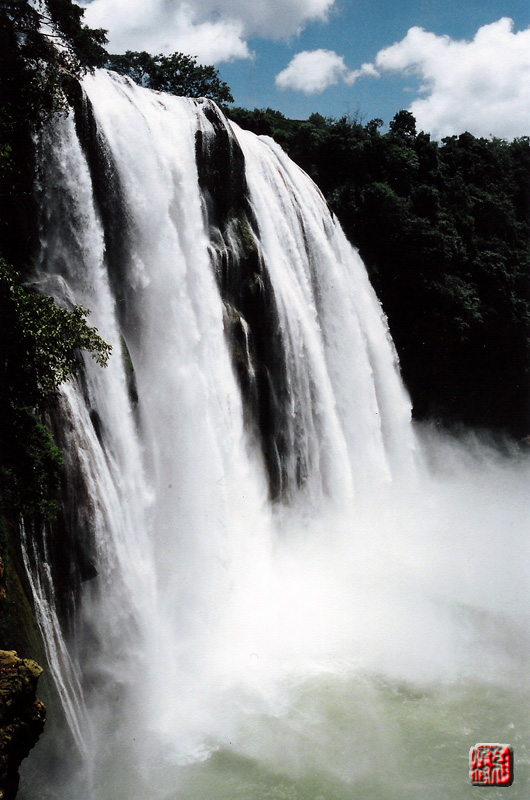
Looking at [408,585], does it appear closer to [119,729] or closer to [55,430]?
[119,729]

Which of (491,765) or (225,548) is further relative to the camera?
(225,548)

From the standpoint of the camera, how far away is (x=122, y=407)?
9.39m

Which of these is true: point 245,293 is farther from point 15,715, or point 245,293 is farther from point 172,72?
point 172,72

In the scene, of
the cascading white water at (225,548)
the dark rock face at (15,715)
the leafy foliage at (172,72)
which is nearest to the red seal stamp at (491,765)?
the cascading white water at (225,548)

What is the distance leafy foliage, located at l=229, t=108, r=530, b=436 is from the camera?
2256 centimetres

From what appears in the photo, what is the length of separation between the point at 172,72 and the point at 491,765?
29774 millimetres

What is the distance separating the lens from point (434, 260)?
23.1 meters

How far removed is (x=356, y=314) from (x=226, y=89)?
16.7 meters

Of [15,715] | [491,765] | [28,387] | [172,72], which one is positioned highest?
[172,72]

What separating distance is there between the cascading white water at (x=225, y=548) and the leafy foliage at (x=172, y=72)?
14.9 m

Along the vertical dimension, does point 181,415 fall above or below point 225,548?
above

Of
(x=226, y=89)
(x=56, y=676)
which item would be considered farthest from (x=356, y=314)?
(x=226, y=89)

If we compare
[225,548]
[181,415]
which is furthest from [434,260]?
[225,548]

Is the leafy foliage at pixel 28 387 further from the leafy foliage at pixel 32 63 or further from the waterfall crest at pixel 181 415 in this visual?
the leafy foliage at pixel 32 63
